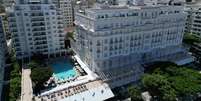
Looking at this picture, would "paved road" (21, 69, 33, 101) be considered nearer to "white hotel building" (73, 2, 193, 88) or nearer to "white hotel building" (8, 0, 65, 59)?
"white hotel building" (8, 0, 65, 59)

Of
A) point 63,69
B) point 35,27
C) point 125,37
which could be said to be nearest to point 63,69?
point 63,69

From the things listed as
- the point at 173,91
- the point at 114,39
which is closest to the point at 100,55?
the point at 114,39

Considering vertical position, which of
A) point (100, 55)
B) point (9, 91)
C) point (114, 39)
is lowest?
point (9, 91)

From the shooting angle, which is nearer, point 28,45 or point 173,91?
point 173,91

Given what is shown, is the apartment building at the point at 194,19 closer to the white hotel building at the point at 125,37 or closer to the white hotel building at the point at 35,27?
the white hotel building at the point at 125,37

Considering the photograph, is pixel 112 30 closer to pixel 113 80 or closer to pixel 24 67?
pixel 113 80

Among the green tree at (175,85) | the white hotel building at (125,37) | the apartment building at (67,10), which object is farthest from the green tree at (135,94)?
the apartment building at (67,10)

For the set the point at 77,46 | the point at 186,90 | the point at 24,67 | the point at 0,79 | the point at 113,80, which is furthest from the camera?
the point at 77,46

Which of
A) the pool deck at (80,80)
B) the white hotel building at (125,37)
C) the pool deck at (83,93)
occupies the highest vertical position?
the white hotel building at (125,37)
